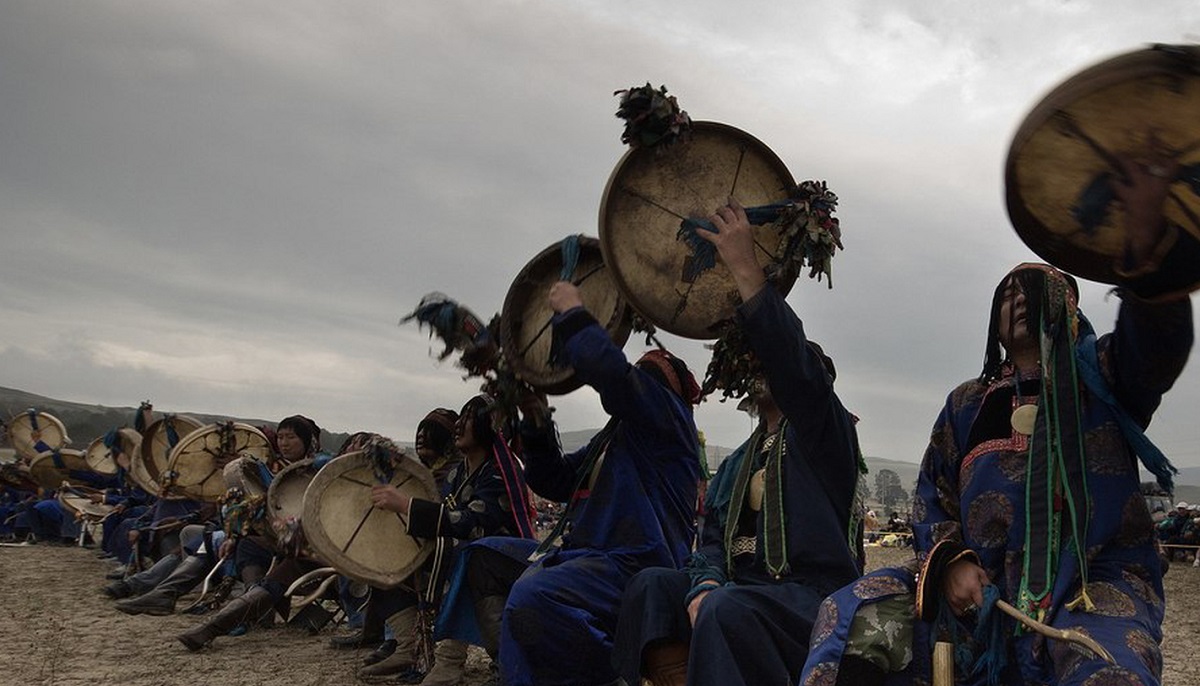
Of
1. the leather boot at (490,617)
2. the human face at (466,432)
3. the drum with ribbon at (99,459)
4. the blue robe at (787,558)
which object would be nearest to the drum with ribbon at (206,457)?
the human face at (466,432)

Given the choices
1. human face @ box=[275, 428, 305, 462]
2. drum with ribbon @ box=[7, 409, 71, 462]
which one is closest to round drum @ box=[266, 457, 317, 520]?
human face @ box=[275, 428, 305, 462]

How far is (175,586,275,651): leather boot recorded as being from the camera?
726 centimetres

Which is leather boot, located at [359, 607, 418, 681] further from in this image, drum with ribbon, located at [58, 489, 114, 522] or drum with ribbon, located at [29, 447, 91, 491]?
drum with ribbon, located at [29, 447, 91, 491]

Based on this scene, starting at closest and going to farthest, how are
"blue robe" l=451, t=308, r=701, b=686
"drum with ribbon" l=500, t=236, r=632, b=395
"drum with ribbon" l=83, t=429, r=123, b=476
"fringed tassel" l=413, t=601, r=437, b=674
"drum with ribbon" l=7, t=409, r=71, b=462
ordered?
"blue robe" l=451, t=308, r=701, b=686
"drum with ribbon" l=500, t=236, r=632, b=395
"fringed tassel" l=413, t=601, r=437, b=674
"drum with ribbon" l=83, t=429, r=123, b=476
"drum with ribbon" l=7, t=409, r=71, b=462

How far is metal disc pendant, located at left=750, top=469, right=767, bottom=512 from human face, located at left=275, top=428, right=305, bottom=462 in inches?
229

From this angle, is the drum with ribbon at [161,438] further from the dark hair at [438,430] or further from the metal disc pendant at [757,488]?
the metal disc pendant at [757,488]

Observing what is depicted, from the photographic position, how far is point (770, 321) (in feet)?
11.1

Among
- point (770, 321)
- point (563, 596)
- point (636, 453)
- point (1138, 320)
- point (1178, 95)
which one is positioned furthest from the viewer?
point (636, 453)

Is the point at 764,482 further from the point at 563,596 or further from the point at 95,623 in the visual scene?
the point at 95,623

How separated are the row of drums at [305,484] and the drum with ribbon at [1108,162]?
14.7 feet

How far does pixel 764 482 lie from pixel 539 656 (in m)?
1.26

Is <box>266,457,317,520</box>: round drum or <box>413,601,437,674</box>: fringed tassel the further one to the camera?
<box>266,457,317,520</box>: round drum

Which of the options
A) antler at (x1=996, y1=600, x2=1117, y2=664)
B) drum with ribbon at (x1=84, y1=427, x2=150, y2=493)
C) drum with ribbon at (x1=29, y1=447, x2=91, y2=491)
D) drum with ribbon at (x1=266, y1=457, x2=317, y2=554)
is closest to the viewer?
antler at (x1=996, y1=600, x2=1117, y2=664)

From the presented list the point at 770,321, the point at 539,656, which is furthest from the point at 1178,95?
the point at 539,656
